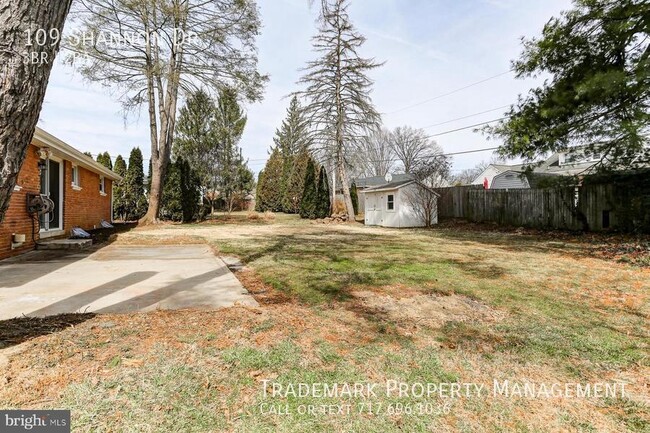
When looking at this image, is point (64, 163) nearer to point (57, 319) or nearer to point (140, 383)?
point (57, 319)

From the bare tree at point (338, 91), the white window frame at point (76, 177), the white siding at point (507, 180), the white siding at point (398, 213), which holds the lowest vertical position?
the white siding at point (398, 213)

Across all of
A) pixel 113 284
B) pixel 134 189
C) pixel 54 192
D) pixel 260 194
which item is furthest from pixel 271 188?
pixel 113 284

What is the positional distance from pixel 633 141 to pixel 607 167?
2.72 m

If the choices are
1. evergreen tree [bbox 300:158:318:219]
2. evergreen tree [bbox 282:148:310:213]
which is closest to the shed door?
evergreen tree [bbox 300:158:318:219]

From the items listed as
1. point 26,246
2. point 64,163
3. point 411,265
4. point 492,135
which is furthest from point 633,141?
point 64,163

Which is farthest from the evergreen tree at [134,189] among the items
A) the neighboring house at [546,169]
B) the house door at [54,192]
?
the neighboring house at [546,169]

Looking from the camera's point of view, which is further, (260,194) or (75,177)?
(260,194)

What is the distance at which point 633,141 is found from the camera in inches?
312

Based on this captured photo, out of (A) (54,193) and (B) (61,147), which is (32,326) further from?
(A) (54,193)

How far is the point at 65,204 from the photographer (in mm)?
9555

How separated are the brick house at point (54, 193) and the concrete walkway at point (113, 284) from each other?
2.29 ft

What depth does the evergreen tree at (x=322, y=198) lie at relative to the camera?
22.5m

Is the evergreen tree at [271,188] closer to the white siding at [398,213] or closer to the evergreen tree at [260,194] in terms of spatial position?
the evergreen tree at [260,194]

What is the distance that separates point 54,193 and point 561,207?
17.5 m
